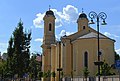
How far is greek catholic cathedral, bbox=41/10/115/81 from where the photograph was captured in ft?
225

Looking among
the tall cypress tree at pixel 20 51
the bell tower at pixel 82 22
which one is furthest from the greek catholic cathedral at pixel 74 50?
the tall cypress tree at pixel 20 51

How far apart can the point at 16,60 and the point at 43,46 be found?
40.1 m

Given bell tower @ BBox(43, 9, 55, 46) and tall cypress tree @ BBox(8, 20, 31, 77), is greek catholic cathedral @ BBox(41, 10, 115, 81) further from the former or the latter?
tall cypress tree @ BBox(8, 20, 31, 77)

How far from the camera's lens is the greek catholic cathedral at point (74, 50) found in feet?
225

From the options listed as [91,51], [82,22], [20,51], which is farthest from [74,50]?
[20,51]

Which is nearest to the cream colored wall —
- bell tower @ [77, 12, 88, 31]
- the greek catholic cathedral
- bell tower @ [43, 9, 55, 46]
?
the greek catholic cathedral

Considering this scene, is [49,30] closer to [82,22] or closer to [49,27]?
[49,27]

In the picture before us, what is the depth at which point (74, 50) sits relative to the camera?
237 ft

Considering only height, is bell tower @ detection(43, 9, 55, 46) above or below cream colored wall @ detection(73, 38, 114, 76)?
above

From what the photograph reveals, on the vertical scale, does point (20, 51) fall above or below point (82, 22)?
below

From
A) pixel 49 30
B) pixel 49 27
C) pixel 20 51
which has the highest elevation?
pixel 49 27

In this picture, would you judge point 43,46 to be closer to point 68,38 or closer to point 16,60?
point 68,38

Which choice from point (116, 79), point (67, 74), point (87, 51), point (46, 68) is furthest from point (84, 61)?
point (116, 79)

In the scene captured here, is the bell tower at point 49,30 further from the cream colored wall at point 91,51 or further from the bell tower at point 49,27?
the cream colored wall at point 91,51
